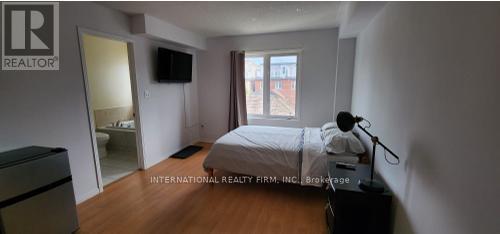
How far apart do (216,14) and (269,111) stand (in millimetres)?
2216

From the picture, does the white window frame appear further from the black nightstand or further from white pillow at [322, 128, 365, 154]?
the black nightstand

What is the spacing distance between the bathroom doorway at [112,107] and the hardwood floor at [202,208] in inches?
28.3

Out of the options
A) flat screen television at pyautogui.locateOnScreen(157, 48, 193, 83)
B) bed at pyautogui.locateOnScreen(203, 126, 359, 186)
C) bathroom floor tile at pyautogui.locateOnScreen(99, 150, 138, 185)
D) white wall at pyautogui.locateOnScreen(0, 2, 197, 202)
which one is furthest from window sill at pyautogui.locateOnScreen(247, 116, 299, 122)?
bathroom floor tile at pyautogui.locateOnScreen(99, 150, 138, 185)

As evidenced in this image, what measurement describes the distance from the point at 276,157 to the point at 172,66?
2440 mm

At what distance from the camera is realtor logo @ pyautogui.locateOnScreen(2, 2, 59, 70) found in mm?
1849

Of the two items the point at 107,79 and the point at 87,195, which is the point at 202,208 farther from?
the point at 107,79

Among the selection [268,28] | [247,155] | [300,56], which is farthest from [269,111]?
[247,155]

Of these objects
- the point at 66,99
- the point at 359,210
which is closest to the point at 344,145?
the point at 359,210

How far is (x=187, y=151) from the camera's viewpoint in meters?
4.16

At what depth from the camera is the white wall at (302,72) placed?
12.5 feet

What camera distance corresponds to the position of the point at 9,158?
1.63 meters

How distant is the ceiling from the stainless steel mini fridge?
A: 1.89 metres

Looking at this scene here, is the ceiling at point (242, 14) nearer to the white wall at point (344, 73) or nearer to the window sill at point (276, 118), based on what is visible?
the white wall at point (344, 73)

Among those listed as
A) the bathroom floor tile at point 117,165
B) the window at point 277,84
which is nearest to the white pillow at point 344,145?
the window at point 277,84
